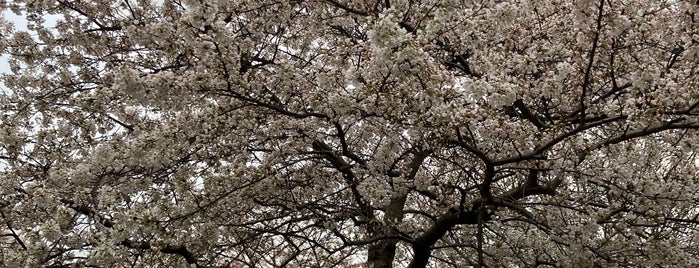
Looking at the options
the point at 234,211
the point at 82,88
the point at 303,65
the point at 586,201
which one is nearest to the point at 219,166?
the point at 234,211

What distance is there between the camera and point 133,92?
16.3 feet

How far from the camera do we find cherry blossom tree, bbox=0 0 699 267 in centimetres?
480

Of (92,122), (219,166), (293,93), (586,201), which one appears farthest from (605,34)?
(92,122)

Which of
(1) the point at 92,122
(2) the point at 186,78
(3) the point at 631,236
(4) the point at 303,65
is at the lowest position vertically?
(3) the point at 631,236

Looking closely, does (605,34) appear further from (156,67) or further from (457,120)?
(156,67)

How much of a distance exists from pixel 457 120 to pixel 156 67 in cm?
458

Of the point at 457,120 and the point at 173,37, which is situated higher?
the point at 173,37

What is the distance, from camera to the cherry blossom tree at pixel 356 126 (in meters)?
4.80

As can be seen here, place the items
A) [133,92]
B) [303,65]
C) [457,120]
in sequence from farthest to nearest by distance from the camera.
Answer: [303,65] → [133,92] → [457,120]

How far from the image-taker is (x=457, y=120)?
14.6ft

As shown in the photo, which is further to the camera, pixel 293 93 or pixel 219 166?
pixel 219 166

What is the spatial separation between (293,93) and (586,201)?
10.1ft

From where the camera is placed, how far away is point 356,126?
6.76 m

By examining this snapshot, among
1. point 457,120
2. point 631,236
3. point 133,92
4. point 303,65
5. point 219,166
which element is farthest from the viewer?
point 303,65
